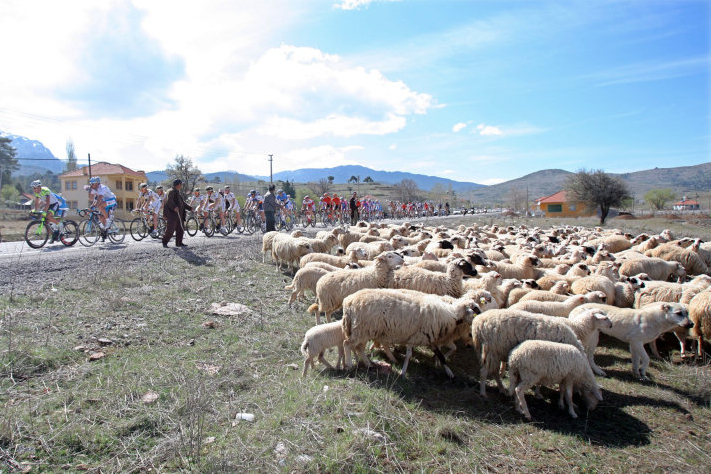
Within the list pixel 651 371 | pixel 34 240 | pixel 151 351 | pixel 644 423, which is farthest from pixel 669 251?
pixel 34 240

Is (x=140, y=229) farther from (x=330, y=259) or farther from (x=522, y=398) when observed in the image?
(x=522, y=398)

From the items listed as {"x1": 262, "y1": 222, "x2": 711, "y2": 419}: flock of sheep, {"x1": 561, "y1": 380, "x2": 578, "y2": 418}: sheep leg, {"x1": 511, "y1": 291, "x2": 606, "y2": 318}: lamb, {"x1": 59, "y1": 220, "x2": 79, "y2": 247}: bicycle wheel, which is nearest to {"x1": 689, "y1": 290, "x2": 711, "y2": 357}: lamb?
{"x1": 262, "y1": 222, "x2": 711, "y2": 419}: flock of sheep

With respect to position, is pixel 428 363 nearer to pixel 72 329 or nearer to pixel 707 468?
pixel 707 468

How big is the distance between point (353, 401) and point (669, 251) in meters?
12.1

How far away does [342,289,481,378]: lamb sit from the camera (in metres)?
5.72

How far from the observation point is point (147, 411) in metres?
4.34

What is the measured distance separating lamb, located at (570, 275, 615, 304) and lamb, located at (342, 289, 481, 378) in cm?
346

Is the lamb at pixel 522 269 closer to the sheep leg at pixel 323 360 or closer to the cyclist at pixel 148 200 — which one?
the sheep leg at pixel 323 360

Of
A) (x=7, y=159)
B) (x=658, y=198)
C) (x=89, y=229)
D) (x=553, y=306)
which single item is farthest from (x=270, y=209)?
(x=7, y=159)

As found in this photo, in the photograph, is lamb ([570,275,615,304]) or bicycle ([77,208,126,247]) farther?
bicycle ([77,208,126,247])

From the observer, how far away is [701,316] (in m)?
6.40

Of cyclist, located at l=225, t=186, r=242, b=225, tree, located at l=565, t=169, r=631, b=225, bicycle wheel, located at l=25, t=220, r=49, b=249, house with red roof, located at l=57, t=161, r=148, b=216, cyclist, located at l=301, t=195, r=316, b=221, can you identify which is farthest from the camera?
house with red roof, located at l=57, t=161, r=148, b=216

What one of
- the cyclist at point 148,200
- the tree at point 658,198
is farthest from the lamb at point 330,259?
the tree at point 658,198

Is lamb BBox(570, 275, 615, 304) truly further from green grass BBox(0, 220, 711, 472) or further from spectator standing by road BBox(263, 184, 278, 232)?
spectator standing by road BBox(263, 184, 278, 232)
